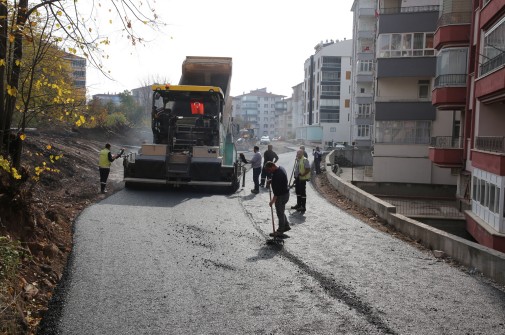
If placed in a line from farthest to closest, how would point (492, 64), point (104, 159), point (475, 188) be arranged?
point (475, 188), point (492, 64), point (104, 159)

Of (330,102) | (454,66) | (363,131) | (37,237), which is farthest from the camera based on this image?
(330,102)

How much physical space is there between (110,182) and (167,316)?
12874 millimetres

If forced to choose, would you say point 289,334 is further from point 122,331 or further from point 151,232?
point 151,232

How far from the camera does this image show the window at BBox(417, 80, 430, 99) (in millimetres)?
29188

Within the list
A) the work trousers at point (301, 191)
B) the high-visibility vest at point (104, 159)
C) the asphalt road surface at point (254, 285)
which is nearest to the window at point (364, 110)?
the work trousers at point (301, 191)

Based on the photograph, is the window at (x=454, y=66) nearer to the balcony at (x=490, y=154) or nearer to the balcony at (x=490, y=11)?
the balcony at (x=490, y=11)

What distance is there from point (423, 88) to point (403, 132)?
275 cm

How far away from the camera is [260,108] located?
16488 centimetres

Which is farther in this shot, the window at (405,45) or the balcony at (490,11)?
the window at (405,45)

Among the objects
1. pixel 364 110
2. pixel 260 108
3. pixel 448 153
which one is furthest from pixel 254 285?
pixel 260 108

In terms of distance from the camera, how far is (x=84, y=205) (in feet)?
43.5

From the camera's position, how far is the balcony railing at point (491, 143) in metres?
14.3

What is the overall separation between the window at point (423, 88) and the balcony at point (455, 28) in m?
8.23

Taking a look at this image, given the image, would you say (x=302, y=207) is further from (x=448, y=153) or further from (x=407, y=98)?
(x=407, y=98)
